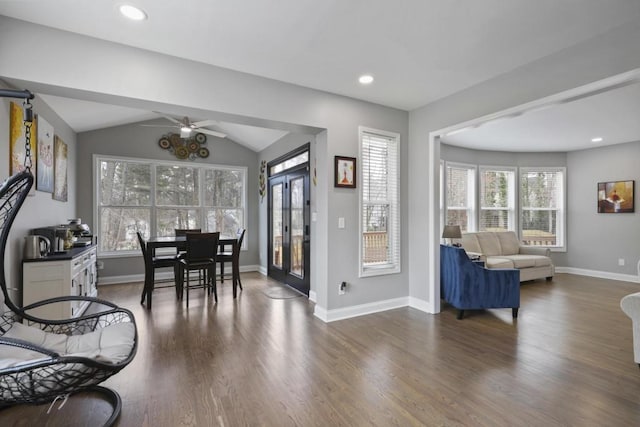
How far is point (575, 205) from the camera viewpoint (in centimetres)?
651

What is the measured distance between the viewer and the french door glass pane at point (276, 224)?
5.75 meters

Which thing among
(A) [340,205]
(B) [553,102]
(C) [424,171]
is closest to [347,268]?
(A) [340,205]

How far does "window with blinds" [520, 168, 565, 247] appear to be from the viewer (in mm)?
6723

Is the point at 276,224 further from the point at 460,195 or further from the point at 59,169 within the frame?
the point at 460,195

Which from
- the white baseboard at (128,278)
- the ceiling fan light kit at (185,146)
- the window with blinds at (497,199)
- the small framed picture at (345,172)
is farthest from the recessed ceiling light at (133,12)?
the window with blinds at (497,199)

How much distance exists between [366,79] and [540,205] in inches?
226

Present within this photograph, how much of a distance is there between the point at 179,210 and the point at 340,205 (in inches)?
154

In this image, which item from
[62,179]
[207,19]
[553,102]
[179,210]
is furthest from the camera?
[179,210]

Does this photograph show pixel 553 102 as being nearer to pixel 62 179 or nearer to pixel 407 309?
pixel 407 309

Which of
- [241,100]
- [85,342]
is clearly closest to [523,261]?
[241,100]

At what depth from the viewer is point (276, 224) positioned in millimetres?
5945

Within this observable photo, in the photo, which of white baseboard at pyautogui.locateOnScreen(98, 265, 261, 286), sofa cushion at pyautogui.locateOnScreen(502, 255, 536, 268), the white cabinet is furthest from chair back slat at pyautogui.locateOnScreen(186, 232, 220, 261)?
sofa cushion at pyautogui.locateOnScreen(502, 255, 536, 268)

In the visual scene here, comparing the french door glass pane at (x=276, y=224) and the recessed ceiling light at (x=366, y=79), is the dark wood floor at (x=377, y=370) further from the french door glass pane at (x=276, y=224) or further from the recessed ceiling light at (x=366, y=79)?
the recessed ceiling light at (x=366, y=79)

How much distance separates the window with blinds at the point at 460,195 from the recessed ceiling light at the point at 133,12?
5505 mm
